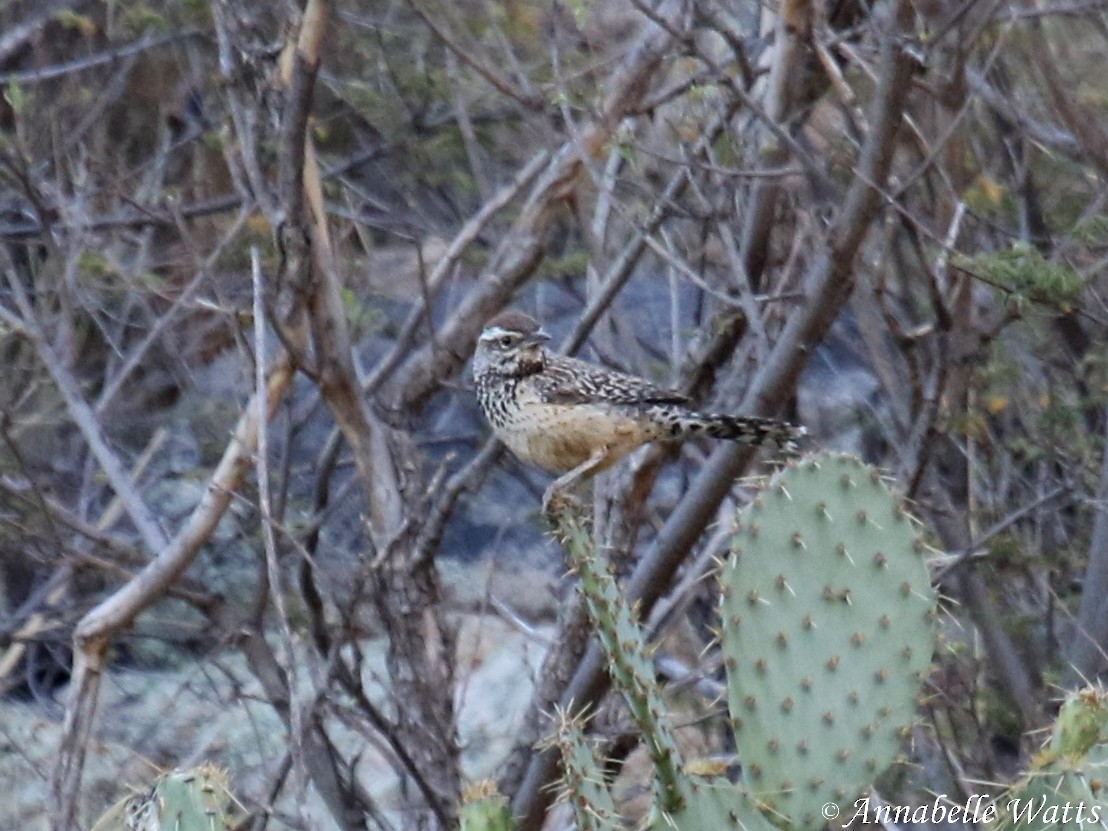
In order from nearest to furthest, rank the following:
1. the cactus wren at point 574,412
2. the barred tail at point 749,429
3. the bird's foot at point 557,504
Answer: the bird's foot at point 557,504, the barred tail at point 749,429, the cactus wren at point 574,412

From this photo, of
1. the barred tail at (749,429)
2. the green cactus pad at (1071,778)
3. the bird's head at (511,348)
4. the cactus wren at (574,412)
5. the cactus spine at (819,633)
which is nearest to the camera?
the green cactus pad at (1071,778)

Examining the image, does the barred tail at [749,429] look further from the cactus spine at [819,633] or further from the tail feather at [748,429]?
the cactus spine at [819,633]

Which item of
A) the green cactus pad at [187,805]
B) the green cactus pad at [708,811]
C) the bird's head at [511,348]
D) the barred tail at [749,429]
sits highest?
the bird's head at [511,348]

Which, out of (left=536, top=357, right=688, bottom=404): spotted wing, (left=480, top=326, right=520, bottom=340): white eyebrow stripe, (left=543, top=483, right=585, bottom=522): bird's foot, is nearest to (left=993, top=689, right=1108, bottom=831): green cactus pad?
(left=543, top=483, right=585, bottom=522): bird's foot

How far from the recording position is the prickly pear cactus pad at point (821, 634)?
8.93ft

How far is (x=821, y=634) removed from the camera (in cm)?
276

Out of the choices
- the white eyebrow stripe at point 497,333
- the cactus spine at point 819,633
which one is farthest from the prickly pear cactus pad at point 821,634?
the white eyebrow stripe at point 497,333

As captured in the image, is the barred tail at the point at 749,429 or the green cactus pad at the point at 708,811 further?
the barred tail at the point at 749,429

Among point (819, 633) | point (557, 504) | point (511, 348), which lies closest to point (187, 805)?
point (557, 504)

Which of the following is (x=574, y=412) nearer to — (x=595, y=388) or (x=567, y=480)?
(x=595, y=388)

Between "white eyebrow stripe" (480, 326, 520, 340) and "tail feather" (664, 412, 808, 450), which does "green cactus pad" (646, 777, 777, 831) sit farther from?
"white eyebrow stripe" (480, 326, 520, 340)

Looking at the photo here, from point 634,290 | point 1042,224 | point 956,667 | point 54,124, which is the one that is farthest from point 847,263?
point 634,290

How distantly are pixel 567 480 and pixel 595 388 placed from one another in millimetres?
517

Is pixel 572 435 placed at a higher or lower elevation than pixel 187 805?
higher
